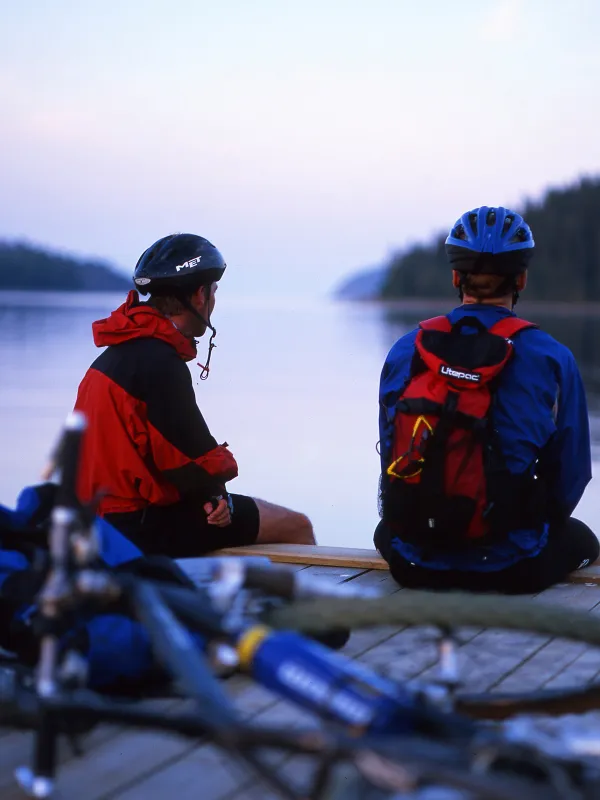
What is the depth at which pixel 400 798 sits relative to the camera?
1710 millimetres

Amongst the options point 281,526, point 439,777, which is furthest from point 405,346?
point 439,777

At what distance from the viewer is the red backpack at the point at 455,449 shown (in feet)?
12.9

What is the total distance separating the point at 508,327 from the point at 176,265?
131 centimetres

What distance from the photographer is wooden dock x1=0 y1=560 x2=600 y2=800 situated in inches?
104

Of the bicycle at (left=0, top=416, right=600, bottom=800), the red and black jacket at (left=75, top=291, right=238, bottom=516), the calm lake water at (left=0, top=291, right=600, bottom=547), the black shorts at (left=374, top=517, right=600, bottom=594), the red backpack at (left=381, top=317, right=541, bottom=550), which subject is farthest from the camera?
the calm lake water at (left=0, top=291, right=600, bottom=547)

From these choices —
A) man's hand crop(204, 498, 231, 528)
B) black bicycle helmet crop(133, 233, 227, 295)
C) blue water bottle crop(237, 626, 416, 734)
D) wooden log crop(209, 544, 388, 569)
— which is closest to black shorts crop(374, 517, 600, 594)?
wooden log crop(209, 544, 388, 569)

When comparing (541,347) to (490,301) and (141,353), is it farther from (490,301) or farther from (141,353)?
(141,353)

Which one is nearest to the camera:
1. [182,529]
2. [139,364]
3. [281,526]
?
[139,364]

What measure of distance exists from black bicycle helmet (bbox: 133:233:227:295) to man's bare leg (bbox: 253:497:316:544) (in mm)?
1158

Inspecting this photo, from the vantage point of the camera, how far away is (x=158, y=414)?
172 inches

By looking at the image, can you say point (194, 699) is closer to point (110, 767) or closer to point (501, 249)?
point (110, 767)

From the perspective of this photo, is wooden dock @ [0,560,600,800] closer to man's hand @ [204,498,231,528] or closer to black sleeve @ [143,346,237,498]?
black sleeve @ [143,346,237,498]

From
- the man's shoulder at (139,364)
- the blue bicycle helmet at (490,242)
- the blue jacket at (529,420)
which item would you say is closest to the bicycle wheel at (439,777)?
the blue jacket at (529,420)

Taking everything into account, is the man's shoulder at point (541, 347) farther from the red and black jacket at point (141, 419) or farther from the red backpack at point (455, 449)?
the red and black jacket at point (141, 419)
